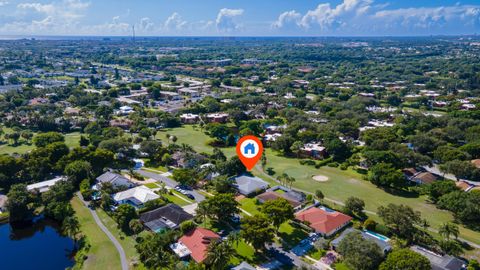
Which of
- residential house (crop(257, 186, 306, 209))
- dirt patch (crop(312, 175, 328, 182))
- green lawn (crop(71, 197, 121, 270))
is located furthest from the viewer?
dirt patch (crop(312, 175, 328, 182))

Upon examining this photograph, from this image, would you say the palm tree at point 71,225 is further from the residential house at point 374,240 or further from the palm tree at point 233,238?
the residential house at point 374,240

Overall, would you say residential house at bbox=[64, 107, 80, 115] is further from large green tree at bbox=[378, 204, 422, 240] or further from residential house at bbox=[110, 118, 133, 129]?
large green tree at bbox=[378, 204, 422, 240]

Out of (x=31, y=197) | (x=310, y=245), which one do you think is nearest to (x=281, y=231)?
(x=310, y=245)

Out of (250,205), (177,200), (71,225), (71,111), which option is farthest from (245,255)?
(71,111)

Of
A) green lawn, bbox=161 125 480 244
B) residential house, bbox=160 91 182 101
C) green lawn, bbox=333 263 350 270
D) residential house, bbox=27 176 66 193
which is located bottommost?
green lawn, bbox=333 263 350 270

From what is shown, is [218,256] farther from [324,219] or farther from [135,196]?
[135,196]

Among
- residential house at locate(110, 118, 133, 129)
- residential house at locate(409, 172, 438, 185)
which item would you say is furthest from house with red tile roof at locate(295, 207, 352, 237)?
residential house at locate(110, 118, 133, 129)
